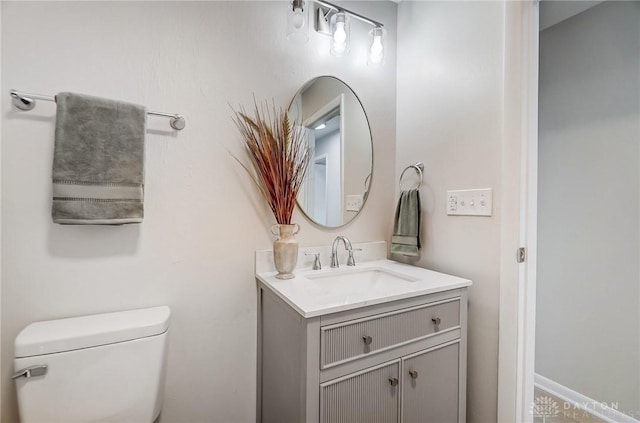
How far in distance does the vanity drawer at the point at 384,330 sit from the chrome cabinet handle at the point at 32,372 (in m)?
0.82

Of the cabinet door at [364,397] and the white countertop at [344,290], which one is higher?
the white countertop at [344,290]

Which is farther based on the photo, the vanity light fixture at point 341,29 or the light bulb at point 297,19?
the vanity light fixture at point 341,29

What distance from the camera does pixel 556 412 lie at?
1.60 metres

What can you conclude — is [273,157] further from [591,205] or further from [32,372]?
[591,205]

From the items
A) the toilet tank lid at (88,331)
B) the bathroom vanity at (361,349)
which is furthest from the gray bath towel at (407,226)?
the toilet tank lid at (88,331)

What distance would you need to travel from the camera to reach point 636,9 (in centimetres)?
148

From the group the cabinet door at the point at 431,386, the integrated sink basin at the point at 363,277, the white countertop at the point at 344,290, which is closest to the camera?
the white countertop at the point at 344,290

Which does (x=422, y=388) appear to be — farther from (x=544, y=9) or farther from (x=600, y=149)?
(x=544, y=9)

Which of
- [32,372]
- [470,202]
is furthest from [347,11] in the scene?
[32,372]

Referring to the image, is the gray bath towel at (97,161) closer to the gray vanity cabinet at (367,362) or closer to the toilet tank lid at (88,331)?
the toilet tank lid at (88,331)

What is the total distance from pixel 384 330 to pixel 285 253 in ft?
1.59

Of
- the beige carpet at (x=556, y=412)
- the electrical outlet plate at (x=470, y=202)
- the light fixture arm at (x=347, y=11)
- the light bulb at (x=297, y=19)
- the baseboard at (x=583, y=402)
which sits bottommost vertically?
the beige carpet at (x=556, y=412)

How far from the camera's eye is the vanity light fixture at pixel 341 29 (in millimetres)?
1384

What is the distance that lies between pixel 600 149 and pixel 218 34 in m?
2.11
